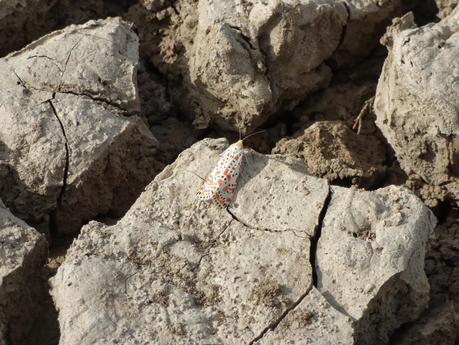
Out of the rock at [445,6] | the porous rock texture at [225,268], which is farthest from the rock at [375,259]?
the rock at [445,6]

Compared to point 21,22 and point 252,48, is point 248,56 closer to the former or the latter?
point 252,48

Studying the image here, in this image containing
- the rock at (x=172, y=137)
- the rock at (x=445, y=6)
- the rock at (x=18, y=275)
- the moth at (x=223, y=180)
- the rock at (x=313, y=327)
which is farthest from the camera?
the rock at (x=445, y=6)

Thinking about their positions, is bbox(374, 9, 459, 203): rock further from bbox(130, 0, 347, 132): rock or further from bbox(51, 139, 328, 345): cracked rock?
bbox(51, 139, 328, 345): cracked rock

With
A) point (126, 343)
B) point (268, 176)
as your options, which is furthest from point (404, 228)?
point (126, 343)

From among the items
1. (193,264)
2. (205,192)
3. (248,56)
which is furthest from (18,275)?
(248,56)

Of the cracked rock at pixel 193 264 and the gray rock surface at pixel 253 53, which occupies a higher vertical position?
the gray rock surface at pixel 253 53

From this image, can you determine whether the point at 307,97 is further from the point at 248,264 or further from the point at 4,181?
the point at 4,181

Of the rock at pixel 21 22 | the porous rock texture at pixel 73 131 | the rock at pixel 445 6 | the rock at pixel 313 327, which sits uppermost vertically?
the rock at pixel 21 22

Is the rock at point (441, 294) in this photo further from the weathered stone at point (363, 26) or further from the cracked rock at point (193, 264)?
the weathered stone at point (363, 26)
